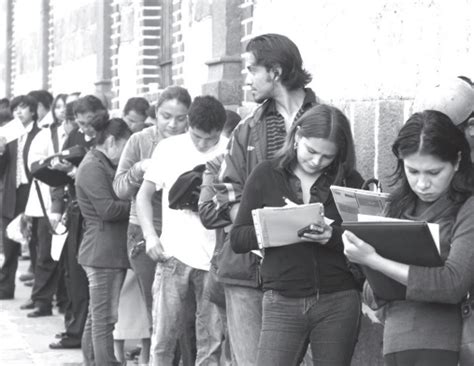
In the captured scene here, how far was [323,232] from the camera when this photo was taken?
17.0 feet

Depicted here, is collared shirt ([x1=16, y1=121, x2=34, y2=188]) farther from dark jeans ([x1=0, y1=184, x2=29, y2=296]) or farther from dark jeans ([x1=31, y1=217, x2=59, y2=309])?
dark jeans ([x1=31, y1=217, x2=59, y2=309])

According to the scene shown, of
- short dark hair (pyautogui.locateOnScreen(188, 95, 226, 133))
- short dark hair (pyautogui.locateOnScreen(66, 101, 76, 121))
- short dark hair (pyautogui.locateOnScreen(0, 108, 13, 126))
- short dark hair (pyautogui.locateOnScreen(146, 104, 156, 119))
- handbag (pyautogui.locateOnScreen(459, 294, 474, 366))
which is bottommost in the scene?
handbag (pyautogui.locateOnScreen(459, 294, 474, 366))

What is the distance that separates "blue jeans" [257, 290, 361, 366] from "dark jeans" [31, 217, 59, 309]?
→ 6.44 m

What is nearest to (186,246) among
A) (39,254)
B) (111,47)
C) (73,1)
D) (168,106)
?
(168,106)

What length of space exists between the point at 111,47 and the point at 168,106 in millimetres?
7515

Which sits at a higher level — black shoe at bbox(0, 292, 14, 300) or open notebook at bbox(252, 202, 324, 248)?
open notebook at bbox(252, 202, 324, 248)

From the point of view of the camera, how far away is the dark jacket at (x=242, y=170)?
5750mm

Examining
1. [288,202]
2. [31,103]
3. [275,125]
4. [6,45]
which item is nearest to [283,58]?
[275,125]

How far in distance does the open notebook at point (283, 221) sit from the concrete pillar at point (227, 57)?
14.8ft

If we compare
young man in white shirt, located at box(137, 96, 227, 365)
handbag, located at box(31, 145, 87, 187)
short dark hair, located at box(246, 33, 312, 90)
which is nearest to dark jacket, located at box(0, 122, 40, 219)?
handbag, located at box(31, 145, 87, 187)

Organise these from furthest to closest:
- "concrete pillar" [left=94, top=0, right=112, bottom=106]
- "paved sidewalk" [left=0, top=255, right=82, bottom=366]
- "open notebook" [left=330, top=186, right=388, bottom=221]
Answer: "concrete pillar" [left=94, top=0, right=112, bottom=106]
"paved sidewalk" [left=0, top=255, right=82, bottom=366]
"open notebook" [left=330, top=186, right=388, bottom=221]

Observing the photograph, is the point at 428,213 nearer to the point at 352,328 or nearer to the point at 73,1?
the point at 352,328

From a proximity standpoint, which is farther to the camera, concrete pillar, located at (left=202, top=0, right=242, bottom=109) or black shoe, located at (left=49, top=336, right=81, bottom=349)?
black shoe, located at (left=49, top=336, right=81, bottom=349)

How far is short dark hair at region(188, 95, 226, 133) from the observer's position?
7094 millimetres
